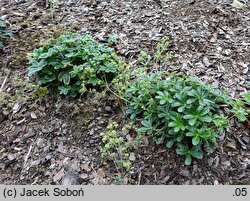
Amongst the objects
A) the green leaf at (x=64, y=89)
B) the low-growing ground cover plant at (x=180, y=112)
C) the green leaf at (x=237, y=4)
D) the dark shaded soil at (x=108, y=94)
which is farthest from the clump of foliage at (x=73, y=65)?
the green leaf at (x=237, y=4)

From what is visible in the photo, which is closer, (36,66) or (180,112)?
(180,112)

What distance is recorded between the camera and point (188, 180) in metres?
2.23

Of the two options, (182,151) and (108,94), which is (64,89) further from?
→ (182,151)

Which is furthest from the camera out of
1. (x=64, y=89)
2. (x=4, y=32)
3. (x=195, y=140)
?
(x=4, y=32)

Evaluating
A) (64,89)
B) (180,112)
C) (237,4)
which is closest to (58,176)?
(64,89)

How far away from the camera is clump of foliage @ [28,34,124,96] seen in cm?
269

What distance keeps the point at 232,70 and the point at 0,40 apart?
7.61 feet

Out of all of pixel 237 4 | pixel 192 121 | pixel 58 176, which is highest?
pixel 237 4

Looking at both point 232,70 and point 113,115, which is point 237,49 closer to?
point 232,70

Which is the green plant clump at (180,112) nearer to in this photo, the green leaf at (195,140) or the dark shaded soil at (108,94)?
the green leaf at (195,140)

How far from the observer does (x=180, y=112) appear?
2297mm

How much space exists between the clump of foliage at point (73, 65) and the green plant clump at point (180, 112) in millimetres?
322

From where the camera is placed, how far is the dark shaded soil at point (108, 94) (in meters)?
2.32

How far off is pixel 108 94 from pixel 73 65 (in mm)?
383
